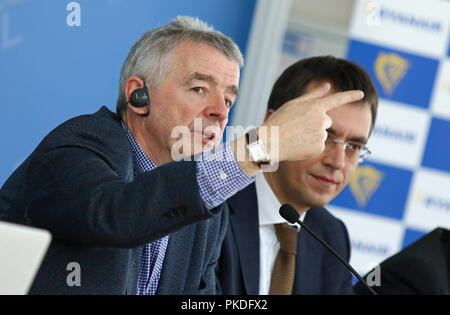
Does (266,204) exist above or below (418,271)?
above

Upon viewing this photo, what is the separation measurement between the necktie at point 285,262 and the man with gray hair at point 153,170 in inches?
10.5

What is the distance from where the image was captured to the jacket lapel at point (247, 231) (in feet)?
5.96

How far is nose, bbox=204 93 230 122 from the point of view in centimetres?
150

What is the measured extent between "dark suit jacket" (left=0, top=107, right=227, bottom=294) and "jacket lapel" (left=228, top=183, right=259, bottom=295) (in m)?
0.40

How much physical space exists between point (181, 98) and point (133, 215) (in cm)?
50

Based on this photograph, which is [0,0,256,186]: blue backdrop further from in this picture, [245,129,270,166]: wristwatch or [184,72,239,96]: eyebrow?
[245,129,270,166]: wristwatch

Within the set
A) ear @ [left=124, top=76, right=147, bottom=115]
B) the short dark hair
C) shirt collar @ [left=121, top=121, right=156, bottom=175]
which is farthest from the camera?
the short dark hair

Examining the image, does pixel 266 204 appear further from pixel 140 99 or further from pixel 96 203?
pixel 96 203

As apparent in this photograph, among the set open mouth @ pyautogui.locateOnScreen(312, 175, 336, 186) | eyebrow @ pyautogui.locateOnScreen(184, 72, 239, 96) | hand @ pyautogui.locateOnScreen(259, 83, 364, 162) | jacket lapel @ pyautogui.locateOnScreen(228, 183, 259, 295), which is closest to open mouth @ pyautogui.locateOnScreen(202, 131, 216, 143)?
eyebrow @ pyautogui.locateOnScreen(184, 72, 239, 96)

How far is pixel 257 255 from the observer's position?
1847mm

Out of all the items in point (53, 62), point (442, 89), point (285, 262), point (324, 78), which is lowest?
point (285, 262)

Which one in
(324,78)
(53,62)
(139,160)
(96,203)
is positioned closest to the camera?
(96,203)

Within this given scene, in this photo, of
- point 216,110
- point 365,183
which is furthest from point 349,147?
point 365,183

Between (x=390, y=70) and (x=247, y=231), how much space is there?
1.56m
